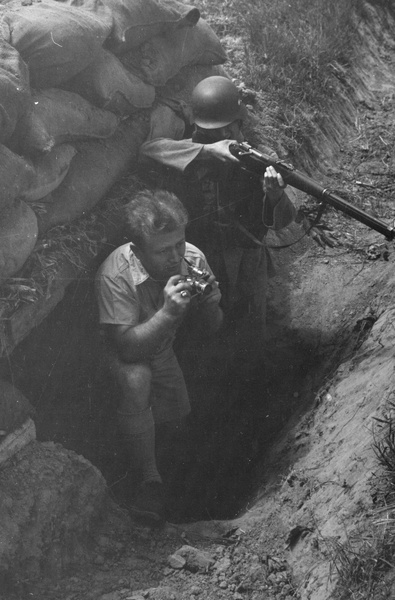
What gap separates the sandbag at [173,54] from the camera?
532 centimetres

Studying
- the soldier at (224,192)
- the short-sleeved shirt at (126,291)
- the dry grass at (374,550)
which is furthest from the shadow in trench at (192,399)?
the dry grass at (374,550)

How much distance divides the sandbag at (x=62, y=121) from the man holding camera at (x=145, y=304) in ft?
1.77

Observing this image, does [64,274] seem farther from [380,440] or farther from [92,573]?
[380,440]

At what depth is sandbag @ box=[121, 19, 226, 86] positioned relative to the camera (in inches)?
209

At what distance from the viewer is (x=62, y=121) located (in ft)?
14.6

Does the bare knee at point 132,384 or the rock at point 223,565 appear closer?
the rock at point 223,565

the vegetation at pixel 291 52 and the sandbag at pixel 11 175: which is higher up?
the sandbag at pixel 11 175

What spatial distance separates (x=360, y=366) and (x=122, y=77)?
222 centimetres

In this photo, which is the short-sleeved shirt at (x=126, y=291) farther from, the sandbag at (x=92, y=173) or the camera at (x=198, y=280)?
the sandbag at (x=92, y=173)

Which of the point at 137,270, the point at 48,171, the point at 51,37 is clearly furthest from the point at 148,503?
the point at 51,37

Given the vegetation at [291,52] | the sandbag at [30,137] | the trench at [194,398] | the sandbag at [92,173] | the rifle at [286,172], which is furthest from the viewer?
the vegetation at [291,52]

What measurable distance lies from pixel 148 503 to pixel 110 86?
7.83 ft

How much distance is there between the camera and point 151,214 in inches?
169

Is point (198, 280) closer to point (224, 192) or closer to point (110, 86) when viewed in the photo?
point (224, 192)
